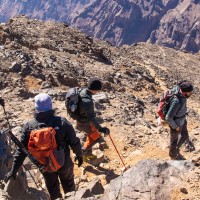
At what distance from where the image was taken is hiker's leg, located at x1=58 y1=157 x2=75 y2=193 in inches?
273

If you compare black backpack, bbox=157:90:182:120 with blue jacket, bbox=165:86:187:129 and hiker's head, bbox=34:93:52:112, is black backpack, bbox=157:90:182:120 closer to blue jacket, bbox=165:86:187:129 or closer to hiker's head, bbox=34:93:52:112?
blue jacket, bbox=165:86:187:129

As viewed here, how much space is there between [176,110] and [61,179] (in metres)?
3.22

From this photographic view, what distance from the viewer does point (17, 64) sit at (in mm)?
17984

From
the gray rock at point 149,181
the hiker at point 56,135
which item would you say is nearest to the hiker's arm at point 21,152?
the hiker at point 56,135

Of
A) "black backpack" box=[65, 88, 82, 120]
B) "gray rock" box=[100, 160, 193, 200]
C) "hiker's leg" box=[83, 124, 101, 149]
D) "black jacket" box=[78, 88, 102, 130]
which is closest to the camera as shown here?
"gray rock" box=[100, 160, 193, 200]

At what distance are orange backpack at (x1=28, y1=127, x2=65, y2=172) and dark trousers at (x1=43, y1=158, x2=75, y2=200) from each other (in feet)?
1.16

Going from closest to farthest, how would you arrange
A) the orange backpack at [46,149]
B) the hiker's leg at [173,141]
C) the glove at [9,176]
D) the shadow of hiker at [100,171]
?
the orange backpack at [46,149] < the glove at [9,176] < the hiker's leg at [173,141] < the shadow of hiker at [100,171]

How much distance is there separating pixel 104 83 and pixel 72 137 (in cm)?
1325

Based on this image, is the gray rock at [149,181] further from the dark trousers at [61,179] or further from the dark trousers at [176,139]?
the dark trousers at [176,139]

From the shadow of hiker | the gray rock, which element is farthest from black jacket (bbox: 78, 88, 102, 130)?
the gray rock

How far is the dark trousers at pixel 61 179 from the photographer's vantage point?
6.95 m

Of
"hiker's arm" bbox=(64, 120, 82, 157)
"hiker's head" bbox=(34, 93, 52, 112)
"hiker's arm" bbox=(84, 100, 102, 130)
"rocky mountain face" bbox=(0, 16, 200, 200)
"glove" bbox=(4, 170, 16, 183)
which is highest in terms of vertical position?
"hiker's head" bbox=(34, 93, 52, 112)

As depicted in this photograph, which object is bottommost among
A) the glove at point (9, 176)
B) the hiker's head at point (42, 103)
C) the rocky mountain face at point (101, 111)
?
the rocky mountain face at point (101, 111)

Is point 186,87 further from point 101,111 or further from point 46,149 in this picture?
point 101,111
